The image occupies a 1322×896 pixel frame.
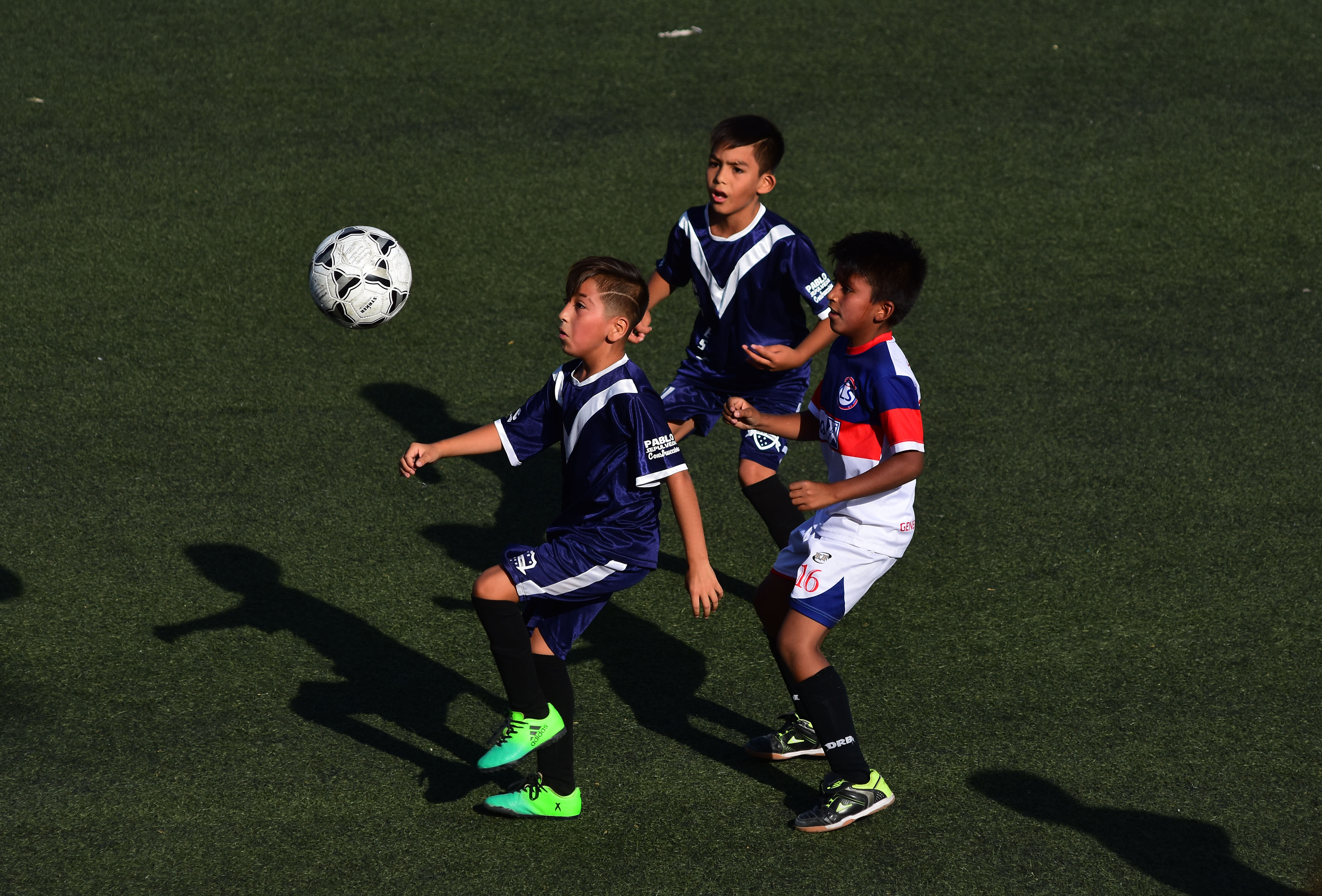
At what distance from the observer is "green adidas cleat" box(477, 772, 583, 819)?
426cm

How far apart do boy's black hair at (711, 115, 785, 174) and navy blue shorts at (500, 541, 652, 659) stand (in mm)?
1924

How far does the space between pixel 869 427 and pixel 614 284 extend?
1.00 m

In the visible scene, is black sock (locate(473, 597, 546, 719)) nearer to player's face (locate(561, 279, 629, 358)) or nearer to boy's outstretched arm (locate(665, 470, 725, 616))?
boy's outstretched arm (locate(665, 470, 725, 616))

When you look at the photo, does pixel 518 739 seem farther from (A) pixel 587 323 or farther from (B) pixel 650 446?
(A) pixel 587 323

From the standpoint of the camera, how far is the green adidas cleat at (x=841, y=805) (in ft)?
13.9

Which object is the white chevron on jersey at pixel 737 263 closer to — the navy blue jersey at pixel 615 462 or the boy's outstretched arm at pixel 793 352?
the boy's outstretched arm at pixel 793 352

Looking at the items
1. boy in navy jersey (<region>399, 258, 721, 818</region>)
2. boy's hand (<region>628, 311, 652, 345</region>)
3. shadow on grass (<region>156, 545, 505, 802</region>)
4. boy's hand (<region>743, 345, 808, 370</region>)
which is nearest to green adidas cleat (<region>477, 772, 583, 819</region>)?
boy in navy jersey (<region>399, 258, 721, 818</region>)

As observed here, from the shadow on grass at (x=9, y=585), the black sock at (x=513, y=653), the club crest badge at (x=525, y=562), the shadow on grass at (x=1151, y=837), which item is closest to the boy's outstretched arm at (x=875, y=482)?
the club crest badge at (x=525, y=562)

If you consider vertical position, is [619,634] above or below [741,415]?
below

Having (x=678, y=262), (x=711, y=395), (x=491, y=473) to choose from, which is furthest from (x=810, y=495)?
(x=491, y=473)

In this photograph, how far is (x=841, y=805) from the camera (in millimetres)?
4246

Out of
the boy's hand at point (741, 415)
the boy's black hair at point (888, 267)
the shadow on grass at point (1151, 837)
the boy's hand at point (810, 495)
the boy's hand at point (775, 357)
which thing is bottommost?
the shadow on grass at point (1151, 837)

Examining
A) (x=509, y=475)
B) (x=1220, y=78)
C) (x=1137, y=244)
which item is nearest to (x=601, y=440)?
(x=509, y=475)

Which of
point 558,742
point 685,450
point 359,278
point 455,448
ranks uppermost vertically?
point 359,278
